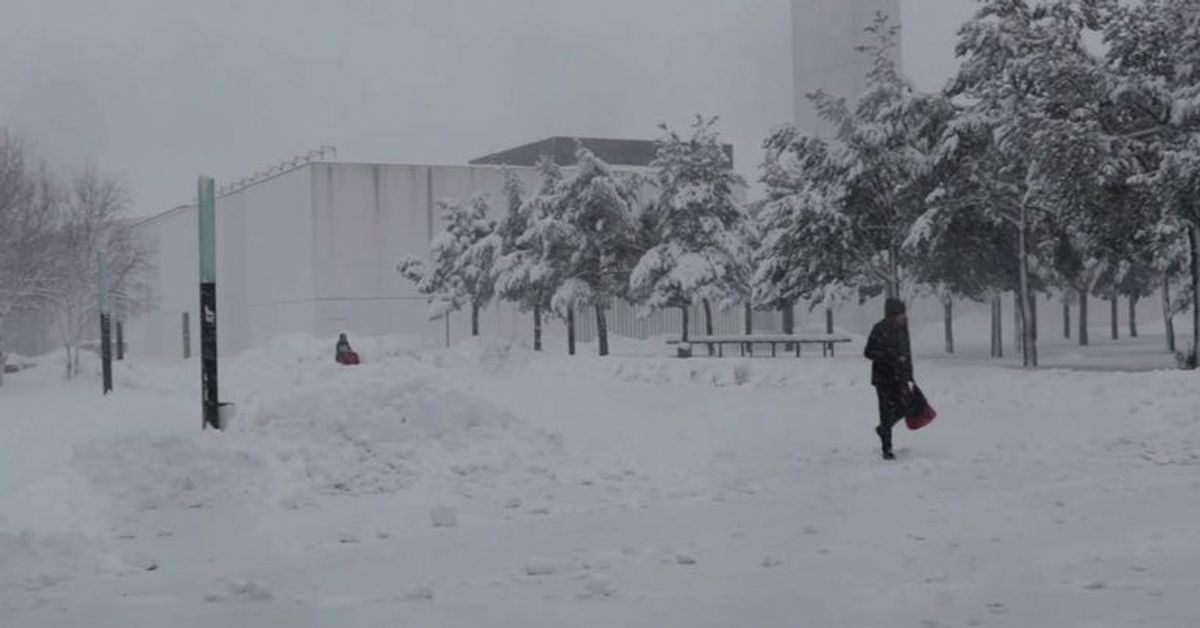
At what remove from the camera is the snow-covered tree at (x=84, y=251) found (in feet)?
137

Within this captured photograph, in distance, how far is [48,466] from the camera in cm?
1060

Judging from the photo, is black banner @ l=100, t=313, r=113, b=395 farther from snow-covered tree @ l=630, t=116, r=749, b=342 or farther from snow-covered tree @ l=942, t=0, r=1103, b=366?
snow-covered tree @ l=942, t=0, r=1103, b=366

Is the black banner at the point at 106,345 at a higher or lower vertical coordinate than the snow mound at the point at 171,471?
higher

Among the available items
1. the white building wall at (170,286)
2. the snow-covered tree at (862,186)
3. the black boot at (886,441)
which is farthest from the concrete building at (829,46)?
the black boot at (886,441)

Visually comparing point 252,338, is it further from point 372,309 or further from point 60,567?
point 60,567

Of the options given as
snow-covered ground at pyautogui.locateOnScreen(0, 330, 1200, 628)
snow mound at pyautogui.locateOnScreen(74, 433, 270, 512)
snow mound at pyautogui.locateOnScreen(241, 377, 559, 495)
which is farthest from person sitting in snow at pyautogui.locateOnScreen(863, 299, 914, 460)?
snow mound at pyautogui.locateOnScreen(74, 433, 270, 512)

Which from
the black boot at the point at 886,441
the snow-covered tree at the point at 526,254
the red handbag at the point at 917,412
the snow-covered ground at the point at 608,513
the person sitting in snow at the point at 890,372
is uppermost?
the snow-covered tree at the point at 526,254

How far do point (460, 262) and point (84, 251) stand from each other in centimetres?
1344

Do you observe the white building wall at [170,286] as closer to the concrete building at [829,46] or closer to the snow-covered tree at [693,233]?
the concrete building at [829,46]

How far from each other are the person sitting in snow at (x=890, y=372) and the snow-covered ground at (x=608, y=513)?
0.47m

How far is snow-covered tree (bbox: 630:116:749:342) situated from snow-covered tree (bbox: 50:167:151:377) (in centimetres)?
1889

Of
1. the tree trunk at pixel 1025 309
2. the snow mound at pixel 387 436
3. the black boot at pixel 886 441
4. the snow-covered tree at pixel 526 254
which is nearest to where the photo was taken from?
the snow mound at pixel 387 436

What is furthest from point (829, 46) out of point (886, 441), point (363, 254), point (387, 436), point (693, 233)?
point (387, 436)

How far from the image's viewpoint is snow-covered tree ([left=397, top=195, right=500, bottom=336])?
142ft
